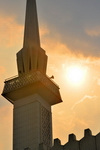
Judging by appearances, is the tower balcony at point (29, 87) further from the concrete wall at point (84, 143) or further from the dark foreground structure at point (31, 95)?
the concrete wall at point (84, 143)

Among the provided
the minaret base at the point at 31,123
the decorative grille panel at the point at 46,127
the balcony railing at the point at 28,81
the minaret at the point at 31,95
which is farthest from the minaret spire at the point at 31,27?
the decorative grille panel at the point at 46,127

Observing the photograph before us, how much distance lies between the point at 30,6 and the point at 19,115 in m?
18.0

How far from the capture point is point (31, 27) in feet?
231

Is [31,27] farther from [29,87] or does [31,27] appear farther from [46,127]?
[46,127]

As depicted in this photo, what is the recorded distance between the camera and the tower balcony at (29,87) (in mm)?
65062

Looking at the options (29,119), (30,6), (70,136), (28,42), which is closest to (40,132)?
(29,119)

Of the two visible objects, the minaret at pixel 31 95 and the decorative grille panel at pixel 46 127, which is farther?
the decorative grille panel at pixel 46 127

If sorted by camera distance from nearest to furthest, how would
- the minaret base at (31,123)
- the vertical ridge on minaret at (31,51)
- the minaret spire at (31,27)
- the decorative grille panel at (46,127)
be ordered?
the minaret base at (31,123) < the decorative grille panel at (46,127) < the vertical ridge on minaret at (31,51) < the minaret spire at (31,27)

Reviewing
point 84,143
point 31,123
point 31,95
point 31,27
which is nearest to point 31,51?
Answer: point 31,27

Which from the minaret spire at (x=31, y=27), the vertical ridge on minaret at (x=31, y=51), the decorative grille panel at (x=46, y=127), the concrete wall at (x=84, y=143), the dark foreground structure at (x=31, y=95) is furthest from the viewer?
the minaret spire at (x=31, y=27)

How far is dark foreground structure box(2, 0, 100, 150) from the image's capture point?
62.4 meters

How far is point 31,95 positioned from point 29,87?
3.90 ft

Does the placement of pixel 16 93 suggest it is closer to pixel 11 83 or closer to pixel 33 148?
pixel 11 83

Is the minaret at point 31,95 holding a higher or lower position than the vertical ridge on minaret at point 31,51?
lower
